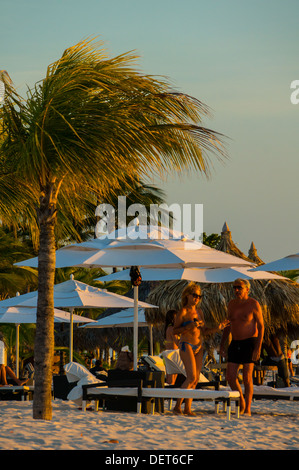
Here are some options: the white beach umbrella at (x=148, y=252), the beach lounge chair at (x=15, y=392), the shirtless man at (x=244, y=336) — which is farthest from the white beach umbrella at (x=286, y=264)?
the beach lounge chair at (x=15, y=392)

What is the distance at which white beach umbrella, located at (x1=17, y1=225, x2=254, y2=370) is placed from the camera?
9.96 metres

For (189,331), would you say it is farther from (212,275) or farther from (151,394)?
(212,275)

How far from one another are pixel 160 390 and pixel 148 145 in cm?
321

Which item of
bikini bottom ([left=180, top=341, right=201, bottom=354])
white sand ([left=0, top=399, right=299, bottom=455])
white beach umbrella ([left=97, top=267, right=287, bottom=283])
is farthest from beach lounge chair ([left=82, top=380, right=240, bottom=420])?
white beach umbrella ([left=97, top=267, right=287, bottom=283])

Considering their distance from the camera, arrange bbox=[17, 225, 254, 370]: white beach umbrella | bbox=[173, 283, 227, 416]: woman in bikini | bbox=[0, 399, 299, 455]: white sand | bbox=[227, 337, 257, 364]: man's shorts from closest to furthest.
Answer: bbox=[0, 399, 299, 455]: white sand < bbox=[227, 337, 257, 364]: man's shorts < bbox=[173, 283, 227, 416]: woman in bikini < bbox=[17, 225, 254, 370]: white beach umbrella

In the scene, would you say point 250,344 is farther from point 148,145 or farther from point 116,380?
point 148,145

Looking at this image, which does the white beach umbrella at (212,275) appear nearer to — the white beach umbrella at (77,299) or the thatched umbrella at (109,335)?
the white beach umbrella at (77,299)

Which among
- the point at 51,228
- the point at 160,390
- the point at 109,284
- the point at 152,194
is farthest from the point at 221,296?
the point at 152,194

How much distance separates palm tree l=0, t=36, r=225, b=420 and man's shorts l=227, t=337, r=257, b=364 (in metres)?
2.44

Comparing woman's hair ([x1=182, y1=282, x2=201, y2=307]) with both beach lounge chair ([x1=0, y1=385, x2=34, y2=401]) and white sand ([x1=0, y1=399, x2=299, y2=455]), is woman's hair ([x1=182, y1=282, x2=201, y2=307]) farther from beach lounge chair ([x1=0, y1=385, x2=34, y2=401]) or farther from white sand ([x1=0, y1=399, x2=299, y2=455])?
beach lounge chair ([x1=0, y1=385, x2=34, y2=401])

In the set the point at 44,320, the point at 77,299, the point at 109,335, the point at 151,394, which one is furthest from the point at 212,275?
the point at 109,335

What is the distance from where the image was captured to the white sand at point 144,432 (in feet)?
19.5

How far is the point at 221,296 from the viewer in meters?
16.7

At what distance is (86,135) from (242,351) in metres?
3.52
